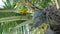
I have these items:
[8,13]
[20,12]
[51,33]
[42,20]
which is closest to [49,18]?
[42,20]

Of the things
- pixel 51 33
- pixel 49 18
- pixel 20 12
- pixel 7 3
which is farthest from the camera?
pixel 7 3

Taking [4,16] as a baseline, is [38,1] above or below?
above

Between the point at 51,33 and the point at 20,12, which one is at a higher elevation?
the point at 20,12

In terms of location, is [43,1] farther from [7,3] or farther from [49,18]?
[49,18]

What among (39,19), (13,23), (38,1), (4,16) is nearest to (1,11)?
(4,16)

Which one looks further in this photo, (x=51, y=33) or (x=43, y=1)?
(x=43, y=1)

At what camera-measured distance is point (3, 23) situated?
7.13ft

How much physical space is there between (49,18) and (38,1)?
75 cm

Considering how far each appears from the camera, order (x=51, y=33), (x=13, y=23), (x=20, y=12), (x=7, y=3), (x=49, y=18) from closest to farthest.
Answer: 1. (x=49, y=18)
2. (x=51, y=33)
3. (x=20, y=12)
4. (x=13, y=23)
5. (x=7, y=3)

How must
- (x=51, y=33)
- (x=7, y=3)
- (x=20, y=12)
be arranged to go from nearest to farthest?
(x=51, y=33) → (x=20, y=12) → (x=7, y=3)

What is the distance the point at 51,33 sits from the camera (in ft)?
5.43

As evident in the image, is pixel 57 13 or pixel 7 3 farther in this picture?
pixel 7 3

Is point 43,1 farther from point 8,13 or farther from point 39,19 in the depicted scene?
point 39,19

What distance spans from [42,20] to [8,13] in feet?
2.19
